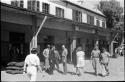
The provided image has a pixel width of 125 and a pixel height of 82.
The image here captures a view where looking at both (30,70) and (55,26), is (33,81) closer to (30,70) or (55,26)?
(30,70)

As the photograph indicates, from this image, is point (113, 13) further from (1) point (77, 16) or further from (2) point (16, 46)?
(2) point (16, 46)

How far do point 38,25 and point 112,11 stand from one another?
91.4 ft

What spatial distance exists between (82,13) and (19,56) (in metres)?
12.3

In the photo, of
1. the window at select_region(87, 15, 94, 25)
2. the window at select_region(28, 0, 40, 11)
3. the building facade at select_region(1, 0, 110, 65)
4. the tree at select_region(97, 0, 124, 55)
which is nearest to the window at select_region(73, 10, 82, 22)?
the building facade at select_region(1, 0, 110, 65)

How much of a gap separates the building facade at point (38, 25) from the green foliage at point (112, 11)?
38.0 ft

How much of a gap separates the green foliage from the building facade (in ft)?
38.0

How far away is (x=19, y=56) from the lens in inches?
746

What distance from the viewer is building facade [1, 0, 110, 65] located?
1332 centimetres

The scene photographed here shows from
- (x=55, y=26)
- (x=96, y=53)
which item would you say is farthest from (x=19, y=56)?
(x=96, y=53)

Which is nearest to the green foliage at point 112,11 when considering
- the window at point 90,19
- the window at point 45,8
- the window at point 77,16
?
the window at point 90,19

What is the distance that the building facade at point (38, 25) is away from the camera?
1332 centimetres

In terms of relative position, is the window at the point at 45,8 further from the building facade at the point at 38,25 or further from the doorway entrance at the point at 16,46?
the doorway entrance at the point at 16,46

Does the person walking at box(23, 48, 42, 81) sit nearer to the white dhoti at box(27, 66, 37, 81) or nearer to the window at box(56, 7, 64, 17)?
the white dhoti at box(27, 66, 37, 81)

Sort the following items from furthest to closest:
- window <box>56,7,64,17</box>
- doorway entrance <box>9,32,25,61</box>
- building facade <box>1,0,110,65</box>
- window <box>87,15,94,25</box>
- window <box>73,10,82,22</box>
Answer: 1. window <box>87,15,94,25</box>
2. window <box>73,10,82,22</box>
3. window <box>56,7,64,17</box>
4. doorway entrance <box>9,32,25,61</box>
5. building facade <box>1,0,110,65</box>
